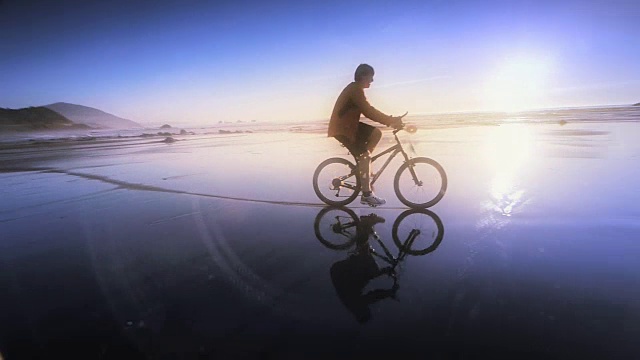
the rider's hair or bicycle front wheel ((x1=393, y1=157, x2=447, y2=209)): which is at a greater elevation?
Result: the rider's hair

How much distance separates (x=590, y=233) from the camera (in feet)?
16.4

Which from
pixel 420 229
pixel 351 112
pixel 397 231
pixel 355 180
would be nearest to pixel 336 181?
pixel 355 180

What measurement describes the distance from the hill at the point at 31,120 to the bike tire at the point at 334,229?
198ft

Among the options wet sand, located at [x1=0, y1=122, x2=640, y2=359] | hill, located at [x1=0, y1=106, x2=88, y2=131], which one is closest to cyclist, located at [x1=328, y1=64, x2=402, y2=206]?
wet sand, located at [x1=0, y1=122, x2=640, y2=359]

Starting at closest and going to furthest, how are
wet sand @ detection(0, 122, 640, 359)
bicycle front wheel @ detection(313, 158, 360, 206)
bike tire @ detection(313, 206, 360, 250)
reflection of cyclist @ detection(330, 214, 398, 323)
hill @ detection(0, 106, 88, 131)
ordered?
wet sand @ detection(0, 122, 640, 359), reflection of cyclist @ detection(330, 214, 398, 323), bike tire @ detection(313, 206, 360, 250), bicycle front wheel @ detection(313, 158, 360, 206), hill @ detection(0, 106, 88, 131)

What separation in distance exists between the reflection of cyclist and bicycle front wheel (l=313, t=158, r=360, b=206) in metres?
2.14

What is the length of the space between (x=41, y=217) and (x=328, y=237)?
563 cm

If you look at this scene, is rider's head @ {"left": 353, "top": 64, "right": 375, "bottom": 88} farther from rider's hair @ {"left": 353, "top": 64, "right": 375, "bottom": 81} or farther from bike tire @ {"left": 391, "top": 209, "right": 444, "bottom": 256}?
bike tire @ {"left": 391, "top": 209, "right": 444, "bottom": 256}

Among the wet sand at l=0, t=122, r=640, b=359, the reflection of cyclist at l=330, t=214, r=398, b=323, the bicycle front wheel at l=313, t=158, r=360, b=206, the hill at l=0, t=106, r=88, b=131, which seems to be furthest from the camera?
the hill at l=0, t=106, r=88, b=131

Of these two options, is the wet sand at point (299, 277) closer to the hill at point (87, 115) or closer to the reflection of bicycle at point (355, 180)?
the reflection of bicycle at point (355, 180)

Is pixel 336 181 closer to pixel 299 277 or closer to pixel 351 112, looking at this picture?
pixel 351 112

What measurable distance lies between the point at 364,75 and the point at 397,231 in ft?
10.3

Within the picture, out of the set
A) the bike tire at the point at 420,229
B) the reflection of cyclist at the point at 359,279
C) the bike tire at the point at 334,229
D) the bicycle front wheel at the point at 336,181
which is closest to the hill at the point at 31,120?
the bicycle front wheel at the point at 336,181

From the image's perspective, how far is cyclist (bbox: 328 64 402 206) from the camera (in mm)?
6770
